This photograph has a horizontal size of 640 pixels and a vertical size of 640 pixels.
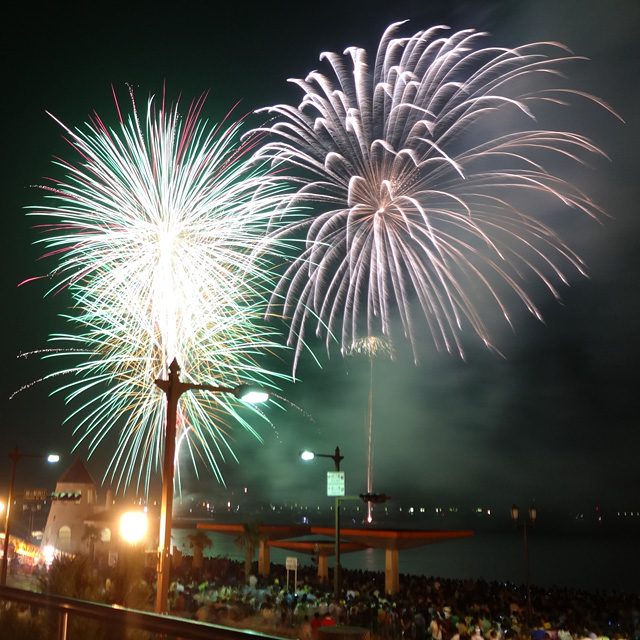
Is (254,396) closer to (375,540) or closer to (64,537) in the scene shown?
(375,540)

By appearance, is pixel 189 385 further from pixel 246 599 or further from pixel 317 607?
pixel 246 599

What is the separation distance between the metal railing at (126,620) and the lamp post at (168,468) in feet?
16.6

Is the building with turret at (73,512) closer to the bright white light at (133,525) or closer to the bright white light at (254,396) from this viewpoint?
the bright white light at (133,525)

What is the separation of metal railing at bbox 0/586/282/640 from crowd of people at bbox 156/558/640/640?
1187 cm

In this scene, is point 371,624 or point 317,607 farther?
point 317,607

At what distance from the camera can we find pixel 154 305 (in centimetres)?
1973

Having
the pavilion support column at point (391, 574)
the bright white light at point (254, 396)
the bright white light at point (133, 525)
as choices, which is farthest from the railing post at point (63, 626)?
the pavilion support column at point (391, 574)

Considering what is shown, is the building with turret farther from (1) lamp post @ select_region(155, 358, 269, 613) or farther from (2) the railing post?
(2) the railing post

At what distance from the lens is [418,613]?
60.8 feet

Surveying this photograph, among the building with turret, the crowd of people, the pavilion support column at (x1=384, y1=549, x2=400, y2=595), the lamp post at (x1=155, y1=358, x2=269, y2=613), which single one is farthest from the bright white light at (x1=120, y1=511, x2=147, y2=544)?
the building with turret

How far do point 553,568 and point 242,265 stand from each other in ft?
338

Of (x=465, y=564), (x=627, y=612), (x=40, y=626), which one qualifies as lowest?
(x=465, y=564)

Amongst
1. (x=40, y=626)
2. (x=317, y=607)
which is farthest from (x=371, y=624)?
(x=40, y=626)

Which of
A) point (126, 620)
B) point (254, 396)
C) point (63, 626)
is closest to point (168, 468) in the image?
point (254, 396)
